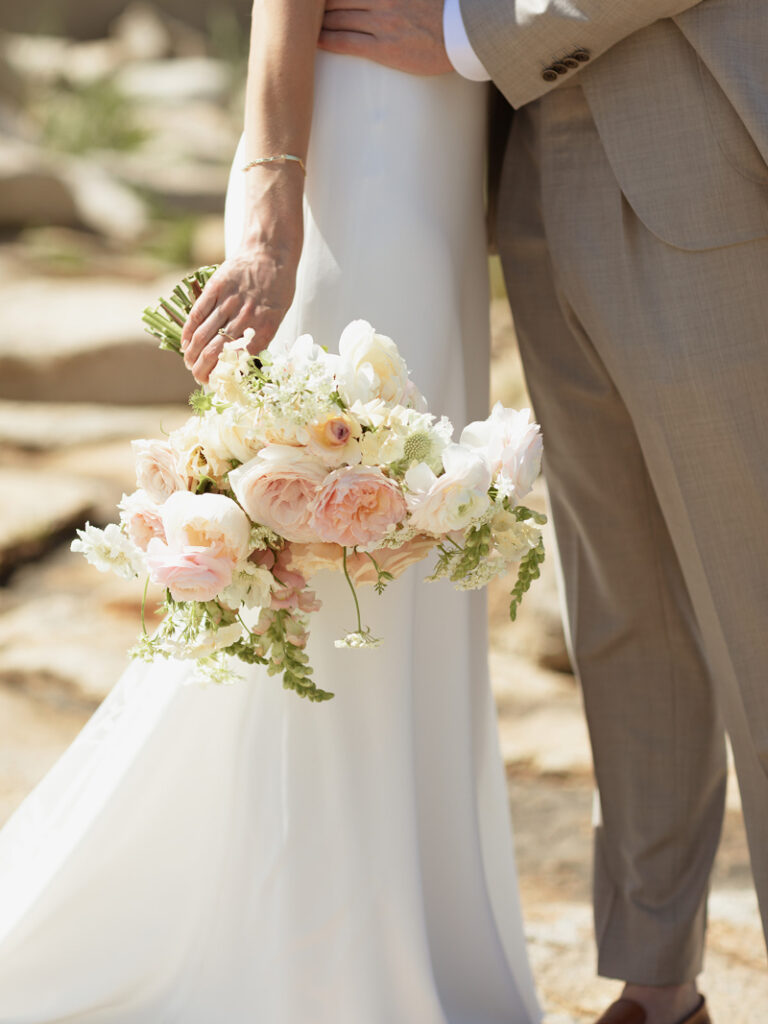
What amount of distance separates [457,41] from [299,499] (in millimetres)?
792

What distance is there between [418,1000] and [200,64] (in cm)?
1311

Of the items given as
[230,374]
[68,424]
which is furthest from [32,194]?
[230,374]

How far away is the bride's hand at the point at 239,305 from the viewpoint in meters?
1.59

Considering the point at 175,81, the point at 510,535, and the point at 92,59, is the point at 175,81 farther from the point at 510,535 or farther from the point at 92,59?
the point at 510,535

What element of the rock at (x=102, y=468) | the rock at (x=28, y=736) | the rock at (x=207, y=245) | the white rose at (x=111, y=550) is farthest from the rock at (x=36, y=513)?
the rock at (x=207, y=245)

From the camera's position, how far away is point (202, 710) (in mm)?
1850

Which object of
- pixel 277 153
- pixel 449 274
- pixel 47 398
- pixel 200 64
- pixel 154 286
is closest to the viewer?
pixel 277 153

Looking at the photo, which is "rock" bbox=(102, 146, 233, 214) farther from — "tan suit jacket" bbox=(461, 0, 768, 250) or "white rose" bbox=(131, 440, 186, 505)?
"white rose" bbox=(131, 440, 186, 505)

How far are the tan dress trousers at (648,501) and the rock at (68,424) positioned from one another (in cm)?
371

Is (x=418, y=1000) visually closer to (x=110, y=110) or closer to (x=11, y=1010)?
(x=11, y=1010)

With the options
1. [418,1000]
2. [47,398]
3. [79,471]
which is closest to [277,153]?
[418,1000]

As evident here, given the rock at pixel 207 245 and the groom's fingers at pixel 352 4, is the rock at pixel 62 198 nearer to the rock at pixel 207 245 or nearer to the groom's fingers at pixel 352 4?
the rock at pixel 207 245

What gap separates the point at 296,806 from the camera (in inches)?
70.9

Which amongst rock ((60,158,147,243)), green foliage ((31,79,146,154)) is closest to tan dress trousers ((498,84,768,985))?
rock ((60,158,147,243))
